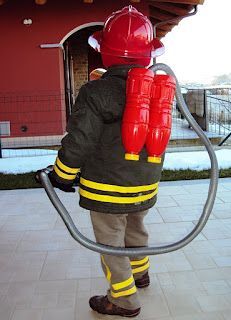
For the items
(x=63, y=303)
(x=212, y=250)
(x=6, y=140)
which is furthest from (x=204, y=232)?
(x=6, y=140)

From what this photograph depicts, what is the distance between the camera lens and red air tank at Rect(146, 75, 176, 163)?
1755 millimetres

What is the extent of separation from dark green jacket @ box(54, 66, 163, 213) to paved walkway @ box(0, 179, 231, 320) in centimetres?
67

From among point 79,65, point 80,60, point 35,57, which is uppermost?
point 80,60

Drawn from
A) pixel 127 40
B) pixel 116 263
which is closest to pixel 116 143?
pixel 127 40

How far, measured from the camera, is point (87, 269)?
266 cm

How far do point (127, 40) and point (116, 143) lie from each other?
1.54ft

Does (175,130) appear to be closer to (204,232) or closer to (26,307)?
(204,232)

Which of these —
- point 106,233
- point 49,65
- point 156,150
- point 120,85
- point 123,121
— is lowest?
point 106,233

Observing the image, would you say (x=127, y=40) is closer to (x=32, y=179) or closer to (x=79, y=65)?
(x=32, y=179)

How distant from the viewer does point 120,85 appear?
182 centimetres

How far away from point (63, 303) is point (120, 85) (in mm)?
1267

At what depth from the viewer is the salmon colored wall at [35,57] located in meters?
8.20

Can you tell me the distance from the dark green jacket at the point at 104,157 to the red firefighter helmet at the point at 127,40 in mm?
63

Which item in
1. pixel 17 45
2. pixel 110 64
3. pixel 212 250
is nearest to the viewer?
pixel 110 64
